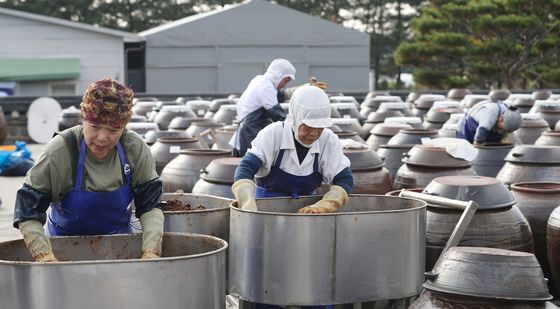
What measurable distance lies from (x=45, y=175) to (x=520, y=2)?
1191 inches

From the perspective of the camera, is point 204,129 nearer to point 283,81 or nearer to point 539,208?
point 283,81

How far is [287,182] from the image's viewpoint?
6.00 meters

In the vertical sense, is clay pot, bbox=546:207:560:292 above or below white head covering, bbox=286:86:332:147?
below

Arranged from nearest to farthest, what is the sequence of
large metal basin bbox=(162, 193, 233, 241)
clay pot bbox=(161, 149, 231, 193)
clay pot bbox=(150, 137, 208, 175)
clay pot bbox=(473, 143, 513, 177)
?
1. large metal basin bbox=(162, 193, 233, 241)
2. clay pot bbox=(161, 149, 231, 193)
3. clay pot bbox=(473, 143, 513, 177)
4. clay pot bbox=(150, 137, 208, 175)

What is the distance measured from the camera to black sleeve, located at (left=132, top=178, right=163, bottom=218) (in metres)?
4.62

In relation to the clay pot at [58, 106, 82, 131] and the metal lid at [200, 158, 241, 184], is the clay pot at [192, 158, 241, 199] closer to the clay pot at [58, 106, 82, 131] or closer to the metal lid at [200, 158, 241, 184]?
the metal lid at [200, 158, 241, 184]

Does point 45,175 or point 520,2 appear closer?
point 45,175

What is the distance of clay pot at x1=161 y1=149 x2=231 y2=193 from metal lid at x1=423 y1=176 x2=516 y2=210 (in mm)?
3304

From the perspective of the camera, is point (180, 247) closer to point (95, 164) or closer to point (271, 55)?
→ point (95, 164)

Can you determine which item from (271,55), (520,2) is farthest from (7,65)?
(520,2)

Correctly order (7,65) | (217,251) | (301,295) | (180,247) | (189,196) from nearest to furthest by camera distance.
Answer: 1. (217,251)
2. (180,247)
3. (301,295)
4. (189,196)
5. (7,65)

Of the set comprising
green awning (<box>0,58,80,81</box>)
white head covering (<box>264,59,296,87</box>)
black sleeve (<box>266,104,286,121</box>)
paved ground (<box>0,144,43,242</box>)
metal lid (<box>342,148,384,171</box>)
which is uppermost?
green awning (<box>0,58,80,81</box>)

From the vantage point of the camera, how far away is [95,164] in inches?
178

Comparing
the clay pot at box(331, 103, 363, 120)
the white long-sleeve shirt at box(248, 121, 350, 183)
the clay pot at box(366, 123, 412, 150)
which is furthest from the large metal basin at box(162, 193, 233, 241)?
the clay pot at box(331, 103, 363, 120)
